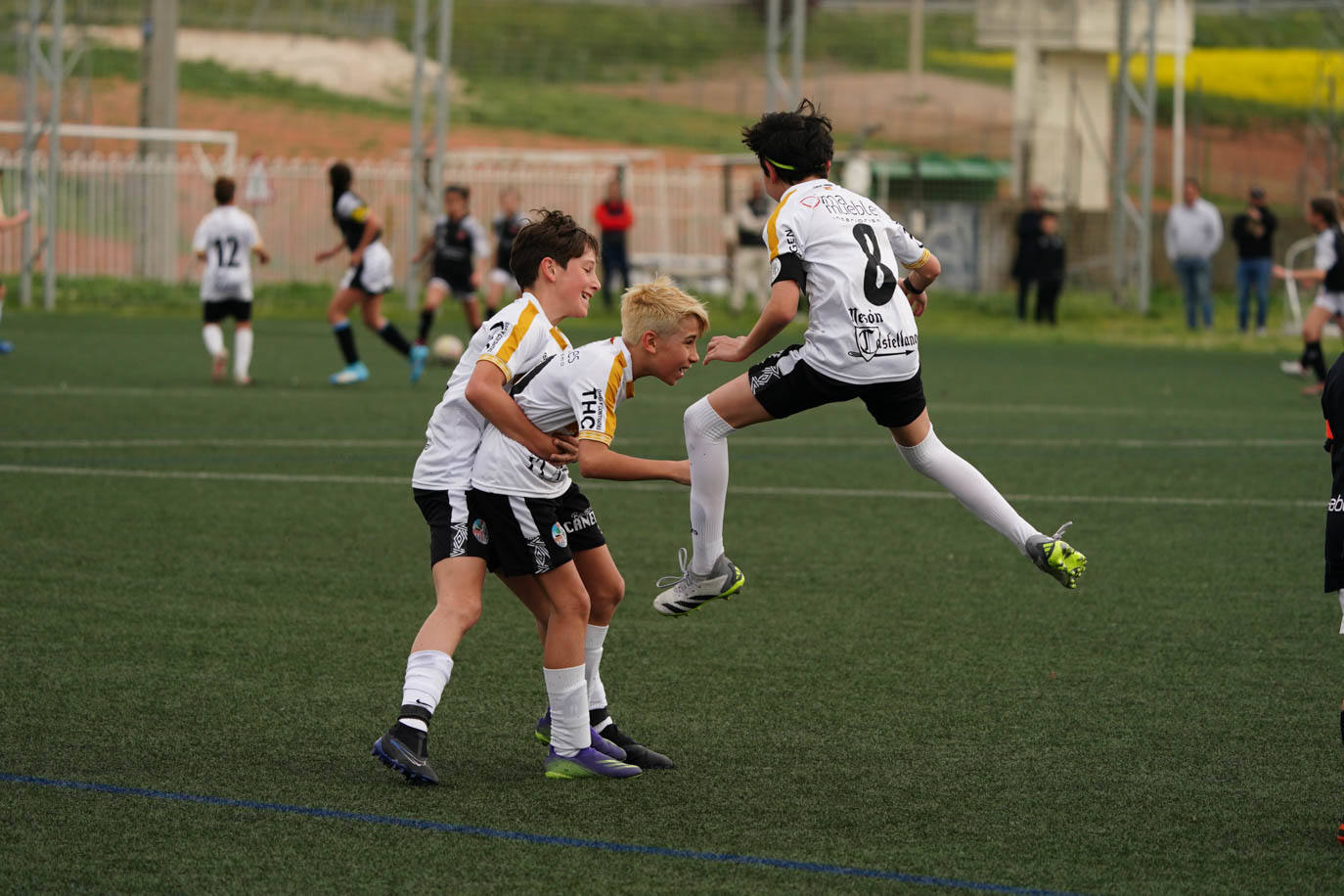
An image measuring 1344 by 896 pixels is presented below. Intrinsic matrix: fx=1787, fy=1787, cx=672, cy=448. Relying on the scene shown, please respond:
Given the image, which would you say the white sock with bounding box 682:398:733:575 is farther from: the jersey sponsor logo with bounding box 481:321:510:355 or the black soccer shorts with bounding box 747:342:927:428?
the jersey sponsor logo with bounding box 481:321:510:355

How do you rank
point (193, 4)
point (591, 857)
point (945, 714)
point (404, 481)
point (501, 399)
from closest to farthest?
point (591, 857)
point (501, 399)
point (945, 714)
point (404, 481)
point (193, 4)

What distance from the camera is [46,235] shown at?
27984mm

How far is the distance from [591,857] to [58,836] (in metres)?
1.43

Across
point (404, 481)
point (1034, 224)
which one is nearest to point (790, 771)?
point (404, 481)

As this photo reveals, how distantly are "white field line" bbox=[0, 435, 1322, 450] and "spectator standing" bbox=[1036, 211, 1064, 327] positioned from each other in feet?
46.5

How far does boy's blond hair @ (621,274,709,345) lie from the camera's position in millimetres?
5352

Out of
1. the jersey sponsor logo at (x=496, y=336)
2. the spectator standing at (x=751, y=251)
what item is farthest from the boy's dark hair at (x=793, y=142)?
the spectator standing at (x=751, y=251)

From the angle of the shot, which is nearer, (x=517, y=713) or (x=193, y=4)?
(x=517, y=713)

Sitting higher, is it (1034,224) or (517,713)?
(1034,224)

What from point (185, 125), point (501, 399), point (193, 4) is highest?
point (193, 4)

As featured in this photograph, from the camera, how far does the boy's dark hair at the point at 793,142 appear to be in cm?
696

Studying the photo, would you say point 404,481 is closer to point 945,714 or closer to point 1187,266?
point 945,714

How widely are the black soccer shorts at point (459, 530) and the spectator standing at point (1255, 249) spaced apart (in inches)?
880

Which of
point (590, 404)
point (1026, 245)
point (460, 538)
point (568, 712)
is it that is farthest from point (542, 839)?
point (1026, 245)
